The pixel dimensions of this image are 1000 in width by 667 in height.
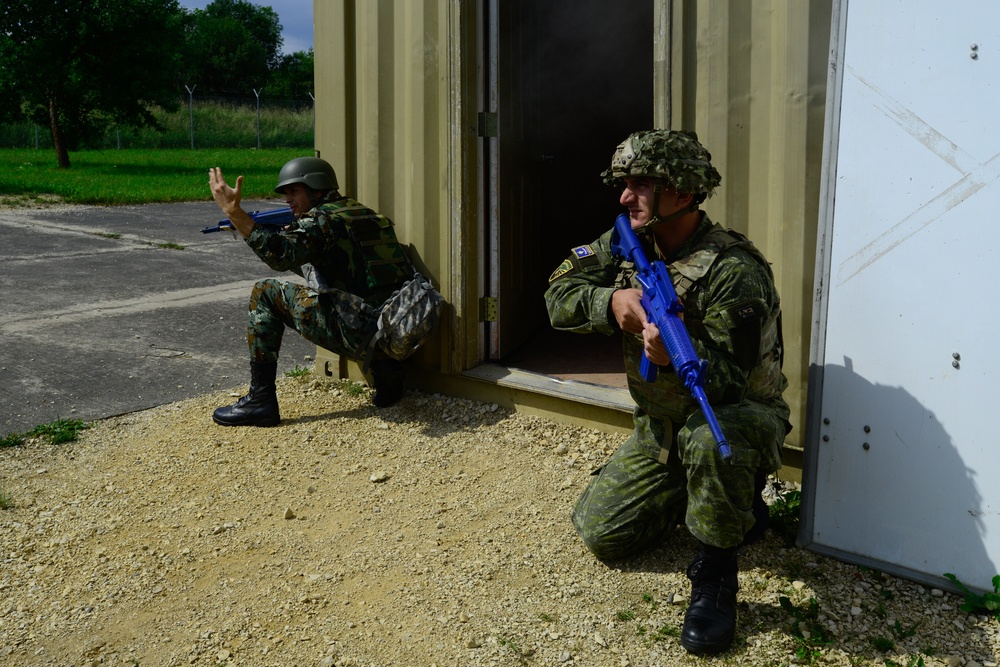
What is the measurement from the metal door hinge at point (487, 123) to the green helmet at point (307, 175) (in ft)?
2.92

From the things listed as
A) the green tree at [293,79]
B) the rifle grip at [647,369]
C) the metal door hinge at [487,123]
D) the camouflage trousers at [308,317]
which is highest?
the green tree at [293,79]

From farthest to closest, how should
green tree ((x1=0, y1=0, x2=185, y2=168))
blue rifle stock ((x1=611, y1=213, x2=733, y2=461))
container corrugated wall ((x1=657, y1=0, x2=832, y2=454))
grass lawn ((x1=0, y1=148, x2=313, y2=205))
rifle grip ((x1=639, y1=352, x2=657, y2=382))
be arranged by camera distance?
green tree ((x1=0, y1=0, x2=185, y2=168)) < grass lawn ((x1=0, y1=148, x2=313, y2=205)) < container corrugated wall ((x1=657, y1=0, x2=832, y2=454)) < rifle grip ((x1=639, y1=352, x2=657, y2=382)) < blue rifle stock ((x1=611, y1=213, x2=733, y2=461))

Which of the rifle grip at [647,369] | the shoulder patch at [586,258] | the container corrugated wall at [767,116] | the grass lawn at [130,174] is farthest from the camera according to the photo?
the grass lawn at [130,174]

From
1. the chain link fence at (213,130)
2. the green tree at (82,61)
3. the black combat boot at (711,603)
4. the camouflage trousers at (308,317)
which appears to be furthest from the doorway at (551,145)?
the chain link fence at (213,130)

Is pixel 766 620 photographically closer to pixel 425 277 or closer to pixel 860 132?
pixel 860 132

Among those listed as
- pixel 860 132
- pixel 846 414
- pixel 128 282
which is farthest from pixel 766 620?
pixel 128 282

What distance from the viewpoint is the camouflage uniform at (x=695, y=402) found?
339cm

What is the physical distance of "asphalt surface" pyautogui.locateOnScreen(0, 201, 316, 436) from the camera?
233 inches

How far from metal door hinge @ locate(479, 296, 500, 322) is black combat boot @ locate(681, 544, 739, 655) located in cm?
242

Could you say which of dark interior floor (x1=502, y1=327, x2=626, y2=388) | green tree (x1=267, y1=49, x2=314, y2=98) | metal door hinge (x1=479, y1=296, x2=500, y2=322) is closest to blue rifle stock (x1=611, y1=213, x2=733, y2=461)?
dark interior floor (x1=502, y1=327, x2=626, y2=388)

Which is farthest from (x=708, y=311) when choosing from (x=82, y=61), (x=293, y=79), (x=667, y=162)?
(x=293, y=79)

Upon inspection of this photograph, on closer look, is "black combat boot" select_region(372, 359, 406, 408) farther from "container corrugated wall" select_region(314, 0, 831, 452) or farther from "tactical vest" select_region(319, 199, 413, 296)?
"tactical vest" select_region(319, 199, 413, 296)

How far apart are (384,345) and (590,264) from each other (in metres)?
1.87

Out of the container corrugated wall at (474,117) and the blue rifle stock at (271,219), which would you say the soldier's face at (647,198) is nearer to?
the container corrugated wall at (474,117)
